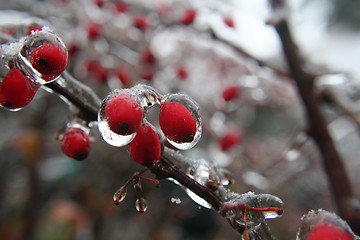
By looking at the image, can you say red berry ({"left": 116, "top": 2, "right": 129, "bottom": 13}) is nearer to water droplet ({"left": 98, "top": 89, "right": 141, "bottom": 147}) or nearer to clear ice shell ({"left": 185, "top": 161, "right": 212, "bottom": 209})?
water droplet ({"left": 98, "top": 89, "right": 141, "bottom": 147})

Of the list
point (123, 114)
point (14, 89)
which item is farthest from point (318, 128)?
point (14, 89)

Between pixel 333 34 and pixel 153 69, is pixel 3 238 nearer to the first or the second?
pixel 153 69

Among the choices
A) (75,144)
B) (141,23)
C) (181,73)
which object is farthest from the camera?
(181,73)

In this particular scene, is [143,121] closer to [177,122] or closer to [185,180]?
[177,122]

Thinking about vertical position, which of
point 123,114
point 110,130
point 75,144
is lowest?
point 75,144

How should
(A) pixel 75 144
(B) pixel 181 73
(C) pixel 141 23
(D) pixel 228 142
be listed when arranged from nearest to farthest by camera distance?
(A) pixel 75 144 < (C) pixel 141 23 < (D) pixel 228 142 < (B) pixel 181 73

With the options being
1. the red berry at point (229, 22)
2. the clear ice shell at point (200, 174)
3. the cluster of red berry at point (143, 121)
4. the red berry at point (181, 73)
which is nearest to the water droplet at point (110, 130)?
the cluster of red berry at point (143, 121)
